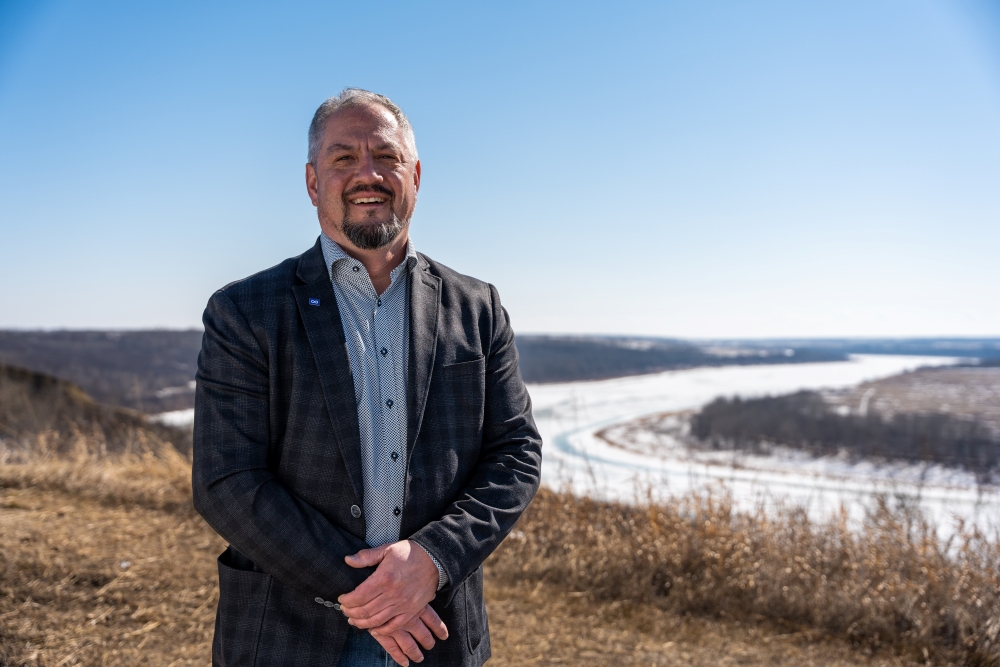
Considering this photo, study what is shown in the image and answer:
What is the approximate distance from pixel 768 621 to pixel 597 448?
33.0 meters

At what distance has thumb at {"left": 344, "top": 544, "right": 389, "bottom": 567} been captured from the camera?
4.23 feet

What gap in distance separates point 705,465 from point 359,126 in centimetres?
754

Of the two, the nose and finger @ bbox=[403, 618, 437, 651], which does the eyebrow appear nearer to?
the nose

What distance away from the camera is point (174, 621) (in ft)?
10.5

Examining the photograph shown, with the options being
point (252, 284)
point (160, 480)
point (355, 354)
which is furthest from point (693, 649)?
point (160, 480)

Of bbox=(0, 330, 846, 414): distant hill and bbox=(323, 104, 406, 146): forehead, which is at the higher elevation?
bbox=(323, 104, 406, 146): forehead

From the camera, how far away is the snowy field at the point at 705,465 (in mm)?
5609

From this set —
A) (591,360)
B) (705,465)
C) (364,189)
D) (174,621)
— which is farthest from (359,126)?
(591,360)

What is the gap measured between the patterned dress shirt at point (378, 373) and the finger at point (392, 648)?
0.15 metres

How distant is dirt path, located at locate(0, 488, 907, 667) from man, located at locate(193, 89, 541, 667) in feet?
6.05

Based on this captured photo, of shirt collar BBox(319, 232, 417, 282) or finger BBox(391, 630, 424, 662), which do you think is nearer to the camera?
finger BBox(391, 630, 424, 662)

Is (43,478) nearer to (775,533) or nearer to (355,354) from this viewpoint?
(355,354)

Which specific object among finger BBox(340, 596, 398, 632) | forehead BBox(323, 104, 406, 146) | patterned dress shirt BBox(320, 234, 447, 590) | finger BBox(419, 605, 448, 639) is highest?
forehead BBox(323, 104, 406, 146)

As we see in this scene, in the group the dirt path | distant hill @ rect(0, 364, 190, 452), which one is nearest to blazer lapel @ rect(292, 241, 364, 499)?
the dirt path
